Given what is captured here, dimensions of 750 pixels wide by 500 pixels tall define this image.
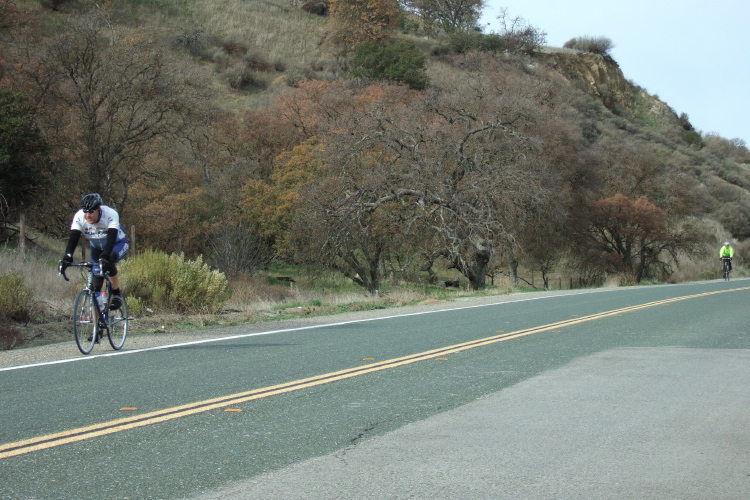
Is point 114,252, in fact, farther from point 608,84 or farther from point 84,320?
point 608,84

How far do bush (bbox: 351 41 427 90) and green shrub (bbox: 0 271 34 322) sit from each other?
195 feet

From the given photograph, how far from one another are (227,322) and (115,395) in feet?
23.3

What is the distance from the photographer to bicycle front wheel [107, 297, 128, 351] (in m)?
9.43

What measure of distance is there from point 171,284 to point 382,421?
10.5 meters

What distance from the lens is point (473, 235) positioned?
30.1 m

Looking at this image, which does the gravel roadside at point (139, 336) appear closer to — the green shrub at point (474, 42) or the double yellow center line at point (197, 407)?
the double yellow center line at point (197, 407)

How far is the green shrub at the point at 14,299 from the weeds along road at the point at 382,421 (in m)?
4.08

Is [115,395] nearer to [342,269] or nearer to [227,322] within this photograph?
[227,322]

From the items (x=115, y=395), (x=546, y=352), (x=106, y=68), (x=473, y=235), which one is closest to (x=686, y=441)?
(x=546, y=352)

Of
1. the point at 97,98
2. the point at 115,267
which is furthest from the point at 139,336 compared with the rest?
the point at 97,98

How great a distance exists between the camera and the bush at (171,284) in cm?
1481

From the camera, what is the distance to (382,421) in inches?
230

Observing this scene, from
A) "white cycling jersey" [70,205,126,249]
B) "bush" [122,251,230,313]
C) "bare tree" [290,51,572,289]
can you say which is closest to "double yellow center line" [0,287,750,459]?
"white cycling jersey" [70,205,126,249]

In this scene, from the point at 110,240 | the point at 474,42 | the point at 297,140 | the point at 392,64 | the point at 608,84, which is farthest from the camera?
the point at 608,84
